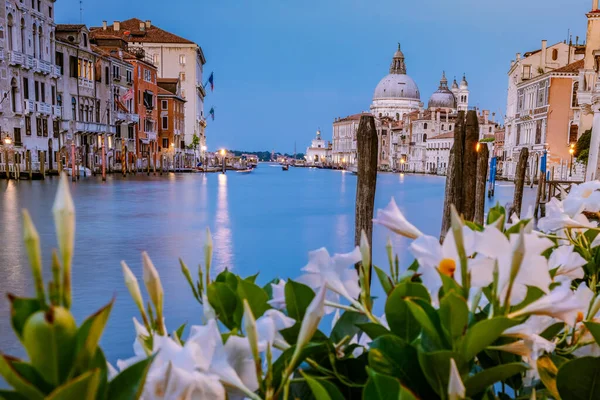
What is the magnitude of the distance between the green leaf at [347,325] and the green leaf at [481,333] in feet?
0.93

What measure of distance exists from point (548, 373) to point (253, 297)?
17.4 inches

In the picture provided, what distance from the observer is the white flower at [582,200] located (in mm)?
1448

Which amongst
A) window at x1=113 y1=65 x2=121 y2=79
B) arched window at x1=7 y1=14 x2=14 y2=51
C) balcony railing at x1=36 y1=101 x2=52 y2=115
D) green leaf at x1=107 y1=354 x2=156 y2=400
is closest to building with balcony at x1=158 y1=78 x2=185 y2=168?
window at x1=113 y1=65 x2=121 y2=79

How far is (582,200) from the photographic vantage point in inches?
57.1

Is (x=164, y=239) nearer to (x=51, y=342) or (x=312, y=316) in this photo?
(x=312, y=316)

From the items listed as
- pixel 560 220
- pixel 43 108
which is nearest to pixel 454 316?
pixel 560 220

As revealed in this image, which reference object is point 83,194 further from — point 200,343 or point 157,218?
point 200,343

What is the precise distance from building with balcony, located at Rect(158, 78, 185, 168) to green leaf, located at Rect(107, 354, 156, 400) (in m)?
45.3

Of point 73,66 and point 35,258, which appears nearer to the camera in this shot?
point 35,258

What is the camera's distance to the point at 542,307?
744mm

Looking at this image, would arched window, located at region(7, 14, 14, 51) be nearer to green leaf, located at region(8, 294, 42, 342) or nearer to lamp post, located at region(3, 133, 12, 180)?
lamp post, located at region(3, 133, 12, 180)

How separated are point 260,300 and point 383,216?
0.23m

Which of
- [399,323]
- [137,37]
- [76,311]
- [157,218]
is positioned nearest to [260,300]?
[399,323]

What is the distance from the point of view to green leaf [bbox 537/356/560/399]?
2.76ft
